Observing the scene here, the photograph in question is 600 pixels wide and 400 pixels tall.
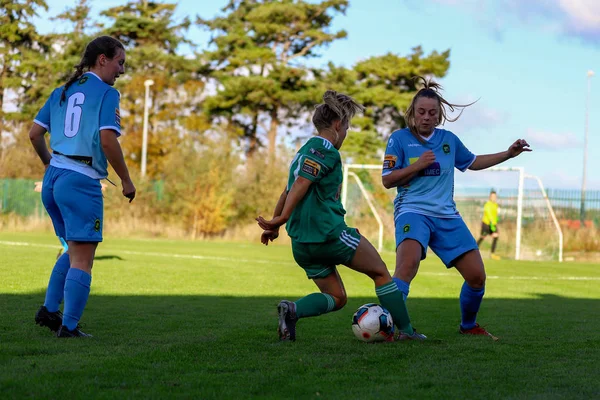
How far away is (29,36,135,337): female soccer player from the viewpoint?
569 centimetres

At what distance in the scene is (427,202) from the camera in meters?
6.38

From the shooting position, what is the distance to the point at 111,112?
575cm

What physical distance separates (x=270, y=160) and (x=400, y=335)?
29.2 meters

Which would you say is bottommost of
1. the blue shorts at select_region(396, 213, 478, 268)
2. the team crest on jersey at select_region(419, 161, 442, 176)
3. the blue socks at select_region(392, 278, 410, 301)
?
the blue socks at select_region(392, 278, 410, 301)

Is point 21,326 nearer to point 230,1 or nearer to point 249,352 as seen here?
point 249,352

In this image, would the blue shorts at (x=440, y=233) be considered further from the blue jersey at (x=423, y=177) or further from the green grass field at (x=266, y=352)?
the green grass field at (x=266, y=352)

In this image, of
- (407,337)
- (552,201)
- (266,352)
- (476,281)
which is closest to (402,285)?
(407,337)

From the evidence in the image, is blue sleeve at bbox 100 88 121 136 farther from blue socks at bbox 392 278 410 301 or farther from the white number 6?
blue socks at bbox 392 278 410 301

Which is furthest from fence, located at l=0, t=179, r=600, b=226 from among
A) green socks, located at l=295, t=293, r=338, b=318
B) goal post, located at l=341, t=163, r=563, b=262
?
green socks, located at l=295, t=293, r=338, b=318

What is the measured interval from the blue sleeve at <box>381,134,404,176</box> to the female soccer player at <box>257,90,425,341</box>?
0.58m

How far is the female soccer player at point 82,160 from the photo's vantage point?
5.69 m

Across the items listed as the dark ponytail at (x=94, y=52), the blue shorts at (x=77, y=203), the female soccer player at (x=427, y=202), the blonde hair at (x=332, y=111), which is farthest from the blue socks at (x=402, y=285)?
the dark ponytail at (x=94, y=52)

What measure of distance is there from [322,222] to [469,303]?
63.3 inches

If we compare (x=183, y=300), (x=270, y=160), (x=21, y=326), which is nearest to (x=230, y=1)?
(x=270, y=160)
